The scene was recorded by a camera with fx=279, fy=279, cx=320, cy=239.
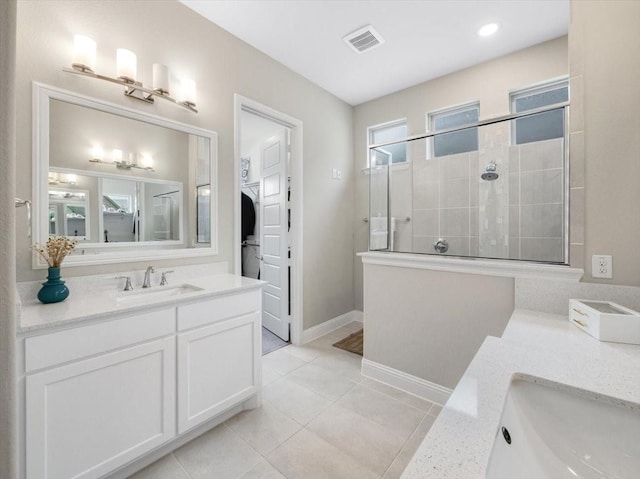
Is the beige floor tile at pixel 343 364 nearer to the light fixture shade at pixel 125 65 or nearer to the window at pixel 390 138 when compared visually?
the window at pixel 390 138

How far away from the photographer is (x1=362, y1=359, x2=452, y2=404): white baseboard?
1.98m

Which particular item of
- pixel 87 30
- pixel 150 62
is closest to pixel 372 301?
pixel 150 62

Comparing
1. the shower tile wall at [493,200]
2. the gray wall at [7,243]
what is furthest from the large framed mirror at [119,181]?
the shower tile wall at [493,200]

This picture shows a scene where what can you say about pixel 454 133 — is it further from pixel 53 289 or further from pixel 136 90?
pixel 53 289

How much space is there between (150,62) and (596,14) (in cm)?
258

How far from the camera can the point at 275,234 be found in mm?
3252

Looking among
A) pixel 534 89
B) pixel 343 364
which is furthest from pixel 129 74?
pixel 534 89

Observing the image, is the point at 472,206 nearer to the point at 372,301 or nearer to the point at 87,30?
the point at 372,301

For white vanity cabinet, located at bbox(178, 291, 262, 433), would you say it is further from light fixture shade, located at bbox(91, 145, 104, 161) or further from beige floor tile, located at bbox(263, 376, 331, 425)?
light fixture shade, located at bbox(91, 145, 104, 161)

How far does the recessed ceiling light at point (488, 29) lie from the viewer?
7.61 feet

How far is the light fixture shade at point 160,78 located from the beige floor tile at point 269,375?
229 cm

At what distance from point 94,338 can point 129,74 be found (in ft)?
5.05

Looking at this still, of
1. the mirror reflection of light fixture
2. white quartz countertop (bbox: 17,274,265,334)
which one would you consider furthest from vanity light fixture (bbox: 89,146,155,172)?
white quartz countertop (bbox: 17,274,265,334)

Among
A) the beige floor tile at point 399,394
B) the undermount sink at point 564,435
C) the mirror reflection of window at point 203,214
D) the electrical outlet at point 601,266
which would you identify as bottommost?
the beige floor tile at point 399,394
